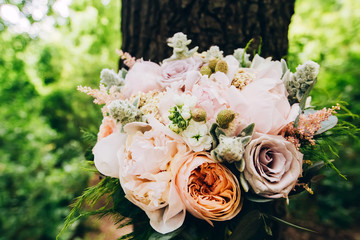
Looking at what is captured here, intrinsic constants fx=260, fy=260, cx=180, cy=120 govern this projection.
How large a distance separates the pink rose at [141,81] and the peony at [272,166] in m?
0.47

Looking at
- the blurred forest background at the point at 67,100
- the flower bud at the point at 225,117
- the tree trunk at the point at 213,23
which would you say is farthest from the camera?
the blurred forest background at the point at 67,100

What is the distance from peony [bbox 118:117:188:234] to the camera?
831 millimetres

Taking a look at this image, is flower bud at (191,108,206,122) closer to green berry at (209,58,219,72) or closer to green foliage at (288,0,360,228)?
green berry at (209,58,219,72)

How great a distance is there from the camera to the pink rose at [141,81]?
1.05m

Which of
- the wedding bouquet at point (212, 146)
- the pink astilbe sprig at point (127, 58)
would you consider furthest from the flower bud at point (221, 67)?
the pink astilbe sprig at point (127, 58)

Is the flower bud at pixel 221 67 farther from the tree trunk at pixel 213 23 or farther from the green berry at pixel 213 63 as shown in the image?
the tree trunk at pixel 213 23

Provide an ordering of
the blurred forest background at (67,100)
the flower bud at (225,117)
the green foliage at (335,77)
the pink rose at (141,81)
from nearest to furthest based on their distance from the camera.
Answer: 1. the flower bud at (225,117)
2. the pink rose at (141,81)
3. the green foliage at (335,77)
4. the blurred forest background at (67,100)

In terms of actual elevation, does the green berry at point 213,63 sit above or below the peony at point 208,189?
above

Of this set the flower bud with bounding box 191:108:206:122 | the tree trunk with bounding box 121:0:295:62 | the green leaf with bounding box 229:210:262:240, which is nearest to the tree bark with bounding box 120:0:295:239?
the tree trunk with bounding box 121:0:295:62

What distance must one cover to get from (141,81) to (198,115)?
349 mm

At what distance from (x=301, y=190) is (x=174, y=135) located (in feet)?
1.61

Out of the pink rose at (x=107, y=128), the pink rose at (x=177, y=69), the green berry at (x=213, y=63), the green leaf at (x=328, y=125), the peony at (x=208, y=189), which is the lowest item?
the peony at (x=208, y=189)

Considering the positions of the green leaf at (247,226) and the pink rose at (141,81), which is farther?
the pink rose at (141,81)

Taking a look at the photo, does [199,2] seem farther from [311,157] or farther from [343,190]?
[343,190]
